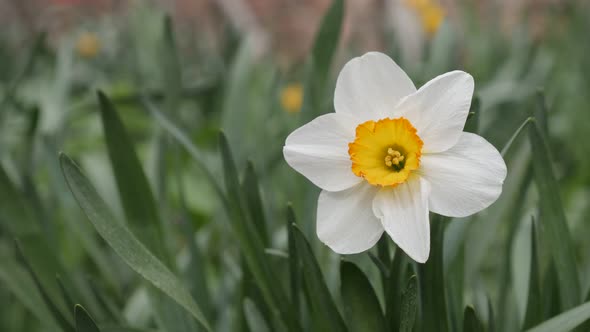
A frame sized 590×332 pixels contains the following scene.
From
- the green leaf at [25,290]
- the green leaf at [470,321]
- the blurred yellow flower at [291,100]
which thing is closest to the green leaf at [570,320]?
the green leaf at [470,321]

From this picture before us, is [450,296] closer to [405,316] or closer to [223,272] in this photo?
[405,316]

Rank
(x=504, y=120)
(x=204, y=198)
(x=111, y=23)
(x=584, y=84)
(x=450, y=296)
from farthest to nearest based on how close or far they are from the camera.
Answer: (x=111, y=23) < (x=584, y=84) < (x=204, y=198) < (x=504, y=120) < (x=450, y=296)

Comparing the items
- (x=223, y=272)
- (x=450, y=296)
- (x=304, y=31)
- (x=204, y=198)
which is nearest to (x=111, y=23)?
(x=304, y=31)

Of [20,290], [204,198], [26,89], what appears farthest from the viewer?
[26,89]

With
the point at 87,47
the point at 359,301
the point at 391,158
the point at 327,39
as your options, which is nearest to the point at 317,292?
the point at 359,301

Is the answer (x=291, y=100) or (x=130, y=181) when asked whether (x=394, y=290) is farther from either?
(x=291, y=100)

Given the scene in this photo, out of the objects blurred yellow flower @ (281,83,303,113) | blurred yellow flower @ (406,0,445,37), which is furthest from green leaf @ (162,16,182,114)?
blurred yellow flower @ (406,0,445,37)

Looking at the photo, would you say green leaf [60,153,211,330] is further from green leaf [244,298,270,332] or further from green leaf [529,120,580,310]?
green leaf [529,120,580,310]
